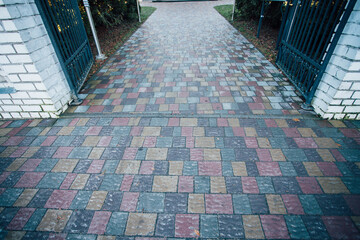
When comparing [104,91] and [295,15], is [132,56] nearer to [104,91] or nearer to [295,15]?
[104,91]

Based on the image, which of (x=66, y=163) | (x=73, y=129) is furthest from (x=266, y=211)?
(x=73, y=129)

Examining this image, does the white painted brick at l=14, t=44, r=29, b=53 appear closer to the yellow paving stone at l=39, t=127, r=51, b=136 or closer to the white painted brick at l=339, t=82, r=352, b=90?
the yellow paving stone at l=39, t=127, r=51, b=136

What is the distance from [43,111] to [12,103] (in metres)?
0.57

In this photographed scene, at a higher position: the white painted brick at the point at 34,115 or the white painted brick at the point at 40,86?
the white painted brick at the point at 40,86

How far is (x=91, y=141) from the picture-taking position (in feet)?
10.2

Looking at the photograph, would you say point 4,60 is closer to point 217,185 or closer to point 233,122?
point 217,185

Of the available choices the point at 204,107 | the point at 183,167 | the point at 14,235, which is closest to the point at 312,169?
the point at 183,167

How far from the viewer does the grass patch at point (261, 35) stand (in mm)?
6293

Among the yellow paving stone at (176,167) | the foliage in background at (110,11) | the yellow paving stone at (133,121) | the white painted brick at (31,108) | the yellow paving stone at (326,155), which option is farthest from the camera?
the foliage in background at (110,11)

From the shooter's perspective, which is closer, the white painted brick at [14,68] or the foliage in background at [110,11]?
the white painted brick at [14,68]

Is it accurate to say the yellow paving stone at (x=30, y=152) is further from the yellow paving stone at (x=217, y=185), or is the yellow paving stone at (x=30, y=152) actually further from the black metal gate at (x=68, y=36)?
the yellow paving stone at (x=217, y=185)

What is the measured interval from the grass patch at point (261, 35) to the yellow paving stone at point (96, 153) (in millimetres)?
5490

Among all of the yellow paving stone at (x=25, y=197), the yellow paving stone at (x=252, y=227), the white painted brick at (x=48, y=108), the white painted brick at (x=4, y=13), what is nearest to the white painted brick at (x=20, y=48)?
the white painted brick at (x=4, y=13)

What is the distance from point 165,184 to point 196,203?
0.48 meters
